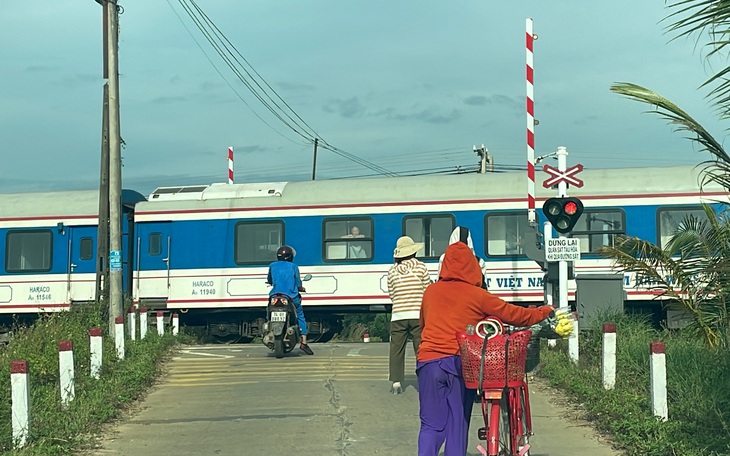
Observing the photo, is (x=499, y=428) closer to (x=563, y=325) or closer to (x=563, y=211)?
(x=563, y=325)

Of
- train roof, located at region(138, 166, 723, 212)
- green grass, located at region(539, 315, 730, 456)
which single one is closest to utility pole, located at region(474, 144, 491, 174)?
train roof, located at region(138, 166, 723, 212)

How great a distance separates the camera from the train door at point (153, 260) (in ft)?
69.6

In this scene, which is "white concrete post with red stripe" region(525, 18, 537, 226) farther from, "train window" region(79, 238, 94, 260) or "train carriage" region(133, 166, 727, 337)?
"train window" region(79, 238, 94, 260)

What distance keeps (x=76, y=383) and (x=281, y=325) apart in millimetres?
4293

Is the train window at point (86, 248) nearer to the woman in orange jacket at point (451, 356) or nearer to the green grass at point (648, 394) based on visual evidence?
the green grass at point (648, 394)

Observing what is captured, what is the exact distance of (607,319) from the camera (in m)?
13.8

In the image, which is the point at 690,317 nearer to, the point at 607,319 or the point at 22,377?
the point at 607,319

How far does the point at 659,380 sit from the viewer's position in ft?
27.3

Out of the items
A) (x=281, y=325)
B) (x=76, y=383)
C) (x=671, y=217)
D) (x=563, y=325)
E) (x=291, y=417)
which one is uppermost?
Answer: (x=671, y=217)

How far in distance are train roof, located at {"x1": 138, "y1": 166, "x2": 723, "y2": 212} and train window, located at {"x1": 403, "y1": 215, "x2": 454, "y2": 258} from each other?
16.1 inches

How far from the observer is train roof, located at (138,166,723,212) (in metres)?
19.3

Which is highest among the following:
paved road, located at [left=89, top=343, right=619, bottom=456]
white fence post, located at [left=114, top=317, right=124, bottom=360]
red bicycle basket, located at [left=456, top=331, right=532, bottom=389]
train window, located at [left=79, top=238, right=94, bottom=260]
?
train window, located at [left=79, top=238, right=94, bottom=260]

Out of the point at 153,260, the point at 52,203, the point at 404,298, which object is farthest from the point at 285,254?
the point at 52,203

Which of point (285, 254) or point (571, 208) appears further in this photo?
point (285, 254)
